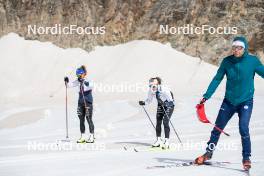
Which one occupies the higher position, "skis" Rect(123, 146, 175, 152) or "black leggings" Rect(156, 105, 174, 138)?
"black leggings" Rect(156, 105, 174, 138)

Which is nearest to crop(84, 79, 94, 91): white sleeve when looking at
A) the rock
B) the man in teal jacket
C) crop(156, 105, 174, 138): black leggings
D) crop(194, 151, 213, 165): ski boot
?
crop(156, 105, 174, 138): black leggings

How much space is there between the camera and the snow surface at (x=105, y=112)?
8.85m

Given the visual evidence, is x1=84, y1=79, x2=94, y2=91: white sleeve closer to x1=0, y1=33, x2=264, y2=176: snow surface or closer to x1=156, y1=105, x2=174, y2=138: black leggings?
x1=0, y1=33, x2=264, y2=176: snow surface

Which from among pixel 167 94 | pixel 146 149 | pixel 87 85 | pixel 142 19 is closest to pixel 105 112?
pixel 87 85

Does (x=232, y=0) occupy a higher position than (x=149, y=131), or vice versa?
(x=232, y=0)

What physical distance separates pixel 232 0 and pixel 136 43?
6.47 metres

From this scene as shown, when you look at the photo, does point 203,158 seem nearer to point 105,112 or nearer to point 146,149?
point 146,149

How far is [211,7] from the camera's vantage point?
30.7m

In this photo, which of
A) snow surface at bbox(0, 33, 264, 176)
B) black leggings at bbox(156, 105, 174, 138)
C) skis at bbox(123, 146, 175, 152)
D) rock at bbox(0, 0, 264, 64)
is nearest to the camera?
snow surface at bbox(0, 33, 264, 176)

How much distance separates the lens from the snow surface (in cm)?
885

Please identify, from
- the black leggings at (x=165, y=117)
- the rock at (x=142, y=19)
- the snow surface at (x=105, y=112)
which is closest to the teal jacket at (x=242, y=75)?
the snow surface at (x=105, y=112)

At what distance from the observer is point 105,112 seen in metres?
21.5

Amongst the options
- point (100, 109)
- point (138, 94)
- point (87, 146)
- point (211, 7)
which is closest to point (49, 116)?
point (100, 109)

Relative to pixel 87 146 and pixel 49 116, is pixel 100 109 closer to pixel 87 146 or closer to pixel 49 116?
pixel 49 116
